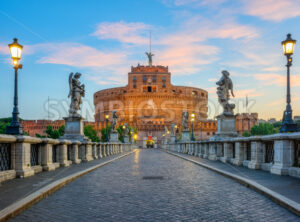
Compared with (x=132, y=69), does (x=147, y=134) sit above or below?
below

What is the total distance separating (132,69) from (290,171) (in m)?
152

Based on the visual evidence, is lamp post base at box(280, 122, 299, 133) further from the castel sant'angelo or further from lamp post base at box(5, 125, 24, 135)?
the castel sant'angelo

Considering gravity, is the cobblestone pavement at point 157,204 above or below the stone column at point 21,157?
below

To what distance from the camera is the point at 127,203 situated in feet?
21.4

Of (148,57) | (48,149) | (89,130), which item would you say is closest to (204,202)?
(48,149)

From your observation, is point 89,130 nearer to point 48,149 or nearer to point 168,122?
point 168,122

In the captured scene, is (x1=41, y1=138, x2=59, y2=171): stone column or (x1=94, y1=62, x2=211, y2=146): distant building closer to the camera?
(x1=41, y1=138, x2=59, y2=171): stone column

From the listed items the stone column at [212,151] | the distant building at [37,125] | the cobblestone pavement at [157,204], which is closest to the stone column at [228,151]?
the stone column at [212,151]

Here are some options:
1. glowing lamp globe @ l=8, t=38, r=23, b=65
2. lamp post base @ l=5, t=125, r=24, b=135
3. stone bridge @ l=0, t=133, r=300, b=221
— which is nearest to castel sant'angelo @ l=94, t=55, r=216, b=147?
glowing lamp globe @ l=8, t=38, r=23, b=65

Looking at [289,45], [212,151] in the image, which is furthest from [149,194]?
[212,151]

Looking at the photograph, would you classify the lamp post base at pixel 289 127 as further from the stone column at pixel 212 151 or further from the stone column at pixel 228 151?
the stone column at pixel 212 151

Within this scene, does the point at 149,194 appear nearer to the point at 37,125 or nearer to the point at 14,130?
the point at 14,130

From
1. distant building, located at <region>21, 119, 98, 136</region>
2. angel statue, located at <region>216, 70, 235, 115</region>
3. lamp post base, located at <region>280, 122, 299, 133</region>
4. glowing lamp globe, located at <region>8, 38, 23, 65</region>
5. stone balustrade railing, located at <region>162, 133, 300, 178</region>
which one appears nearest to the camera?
stone balustrade railing, located at <region>162, 133, 300, 178</region>

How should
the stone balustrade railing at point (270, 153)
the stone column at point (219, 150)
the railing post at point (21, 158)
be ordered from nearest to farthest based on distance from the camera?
the railing post at point (21, 158)
the stone balustrade railing at point (270, 153)
the stone column at point (219, 150)
